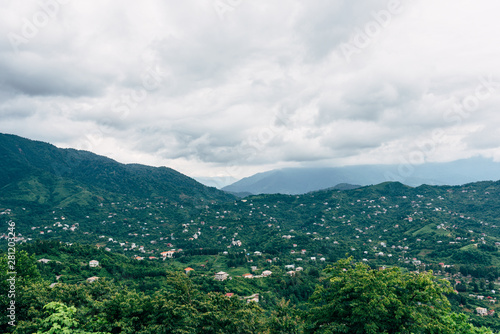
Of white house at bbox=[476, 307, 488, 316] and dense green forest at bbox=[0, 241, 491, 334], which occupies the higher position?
dense green forest at bbox=[0, 241, 491, 334]

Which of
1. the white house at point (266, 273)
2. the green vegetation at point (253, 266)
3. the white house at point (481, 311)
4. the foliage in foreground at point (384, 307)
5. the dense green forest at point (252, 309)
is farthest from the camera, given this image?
the white house at point (266, 273)

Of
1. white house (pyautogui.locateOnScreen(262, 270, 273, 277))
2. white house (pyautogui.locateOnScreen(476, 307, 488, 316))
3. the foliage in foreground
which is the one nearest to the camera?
the foliage in foreground

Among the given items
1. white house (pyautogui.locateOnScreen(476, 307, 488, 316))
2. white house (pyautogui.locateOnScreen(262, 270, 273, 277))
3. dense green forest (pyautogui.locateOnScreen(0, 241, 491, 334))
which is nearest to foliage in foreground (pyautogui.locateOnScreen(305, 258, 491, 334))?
dense green forest (pyautogui.locateOnScreen(0, 241, 491, 334))

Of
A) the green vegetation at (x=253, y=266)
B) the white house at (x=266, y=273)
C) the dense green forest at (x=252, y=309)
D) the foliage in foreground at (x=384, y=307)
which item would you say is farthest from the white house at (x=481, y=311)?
the foliage in foreground at (x=384, y=307)

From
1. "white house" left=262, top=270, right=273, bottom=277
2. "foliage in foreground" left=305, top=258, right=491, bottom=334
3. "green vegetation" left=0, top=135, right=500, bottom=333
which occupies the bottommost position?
"white house" left=262, top=270, right=273, bottom=277

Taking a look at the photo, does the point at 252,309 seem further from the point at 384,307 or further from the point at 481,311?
Answer: the point at 481,311

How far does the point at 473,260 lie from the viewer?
97.2m

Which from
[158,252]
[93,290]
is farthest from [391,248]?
[93,290]

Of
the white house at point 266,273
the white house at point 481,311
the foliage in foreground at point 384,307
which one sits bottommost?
the white house at point 481,311

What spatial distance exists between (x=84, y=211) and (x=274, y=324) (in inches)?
7522

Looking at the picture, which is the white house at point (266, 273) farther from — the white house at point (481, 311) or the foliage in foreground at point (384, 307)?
the foliage in foreground at point (384, 307)

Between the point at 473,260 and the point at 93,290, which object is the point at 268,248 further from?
the point at 93,290

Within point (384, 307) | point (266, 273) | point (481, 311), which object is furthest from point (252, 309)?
point (481, 311)

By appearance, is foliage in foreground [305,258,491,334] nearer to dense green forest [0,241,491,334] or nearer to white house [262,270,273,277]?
dense green forest [0,241,491,334]
